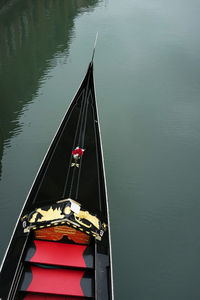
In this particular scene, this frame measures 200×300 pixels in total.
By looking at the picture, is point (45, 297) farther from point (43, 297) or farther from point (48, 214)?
point (48, 214)

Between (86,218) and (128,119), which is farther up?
(128,119)

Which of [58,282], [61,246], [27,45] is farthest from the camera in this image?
[27,45]

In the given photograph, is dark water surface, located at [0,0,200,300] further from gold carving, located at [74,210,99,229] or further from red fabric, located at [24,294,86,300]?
gold carving, located at [74,210,99,229]

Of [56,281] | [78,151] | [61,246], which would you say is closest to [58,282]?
[56,281]

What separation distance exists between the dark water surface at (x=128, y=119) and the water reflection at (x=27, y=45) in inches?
2.1

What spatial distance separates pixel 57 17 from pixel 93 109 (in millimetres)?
12564

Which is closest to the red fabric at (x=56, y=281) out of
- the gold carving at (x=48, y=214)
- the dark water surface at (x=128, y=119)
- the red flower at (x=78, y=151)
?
the gold carving at (x=48, y=214)

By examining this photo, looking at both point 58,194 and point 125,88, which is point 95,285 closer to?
point 58,194

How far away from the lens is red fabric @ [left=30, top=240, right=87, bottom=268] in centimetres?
Result: 426

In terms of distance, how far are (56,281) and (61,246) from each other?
53cm

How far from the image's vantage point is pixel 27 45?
14289 mm

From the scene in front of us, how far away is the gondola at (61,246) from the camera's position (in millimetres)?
3977

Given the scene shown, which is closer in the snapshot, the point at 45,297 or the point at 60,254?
the point at 45,297

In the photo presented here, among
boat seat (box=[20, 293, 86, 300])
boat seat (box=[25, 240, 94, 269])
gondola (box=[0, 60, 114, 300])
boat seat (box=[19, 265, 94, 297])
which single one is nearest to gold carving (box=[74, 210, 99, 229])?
gondola (box=[0, 60, 114, 300])
